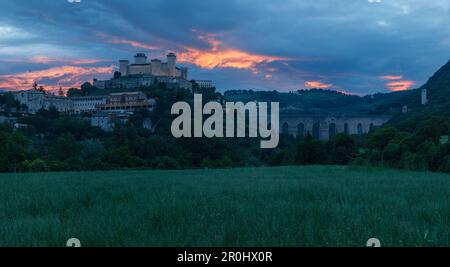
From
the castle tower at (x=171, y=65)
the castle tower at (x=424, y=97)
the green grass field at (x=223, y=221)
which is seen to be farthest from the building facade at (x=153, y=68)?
the green grass field at (x=223, y=221)

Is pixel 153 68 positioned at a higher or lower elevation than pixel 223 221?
higher

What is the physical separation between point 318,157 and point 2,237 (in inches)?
1697

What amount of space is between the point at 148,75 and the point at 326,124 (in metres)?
41.7

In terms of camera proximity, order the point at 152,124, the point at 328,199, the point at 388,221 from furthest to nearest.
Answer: the point at 152,124, the point at 328,199, the point at 388,221

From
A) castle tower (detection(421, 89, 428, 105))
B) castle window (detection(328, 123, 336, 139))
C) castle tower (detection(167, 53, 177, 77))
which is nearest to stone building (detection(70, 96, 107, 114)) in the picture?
castle tower (detection(167, 53, 177, 77))

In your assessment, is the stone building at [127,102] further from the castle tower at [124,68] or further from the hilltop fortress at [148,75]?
the castle tower at [124,68]

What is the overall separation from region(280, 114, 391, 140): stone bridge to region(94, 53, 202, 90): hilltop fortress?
86.1ft

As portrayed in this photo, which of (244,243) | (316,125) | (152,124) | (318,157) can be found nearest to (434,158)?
(318,157)

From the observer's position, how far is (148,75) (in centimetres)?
11175

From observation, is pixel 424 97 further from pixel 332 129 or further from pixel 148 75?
pixel 148 75

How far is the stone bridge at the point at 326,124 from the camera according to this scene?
3706 inches

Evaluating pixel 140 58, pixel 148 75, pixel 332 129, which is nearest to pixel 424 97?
pixel 332 129

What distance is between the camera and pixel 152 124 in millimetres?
70625
